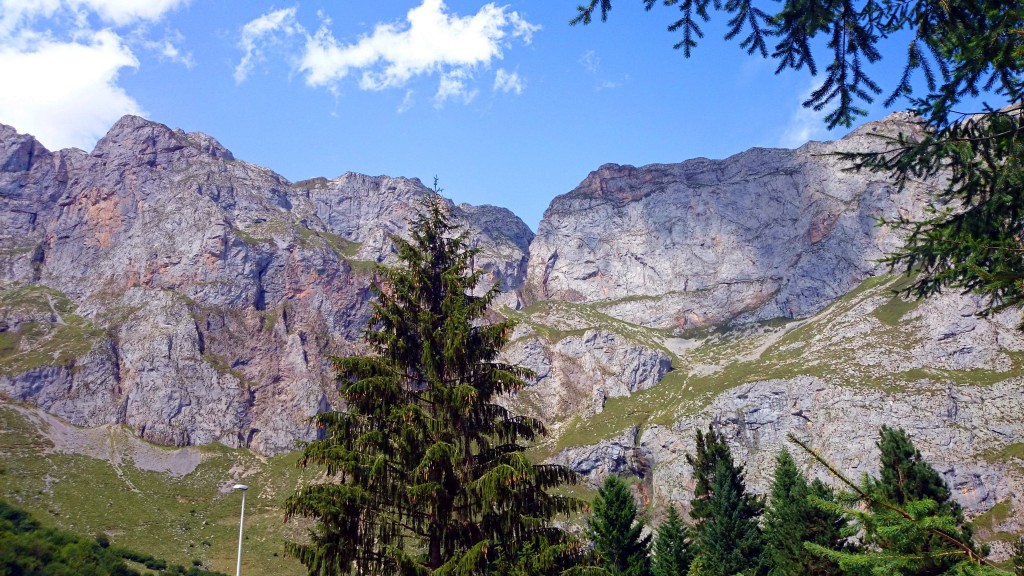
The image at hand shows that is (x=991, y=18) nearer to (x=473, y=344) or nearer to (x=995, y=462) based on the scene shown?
(x=473, y=344)

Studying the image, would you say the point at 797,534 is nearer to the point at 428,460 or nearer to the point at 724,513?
the point at 724,513

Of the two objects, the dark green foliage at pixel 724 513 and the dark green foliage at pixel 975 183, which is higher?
the dark green foliage at pixel 975 183

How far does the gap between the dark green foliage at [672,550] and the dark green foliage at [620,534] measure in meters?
1.04

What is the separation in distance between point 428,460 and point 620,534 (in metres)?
31.4

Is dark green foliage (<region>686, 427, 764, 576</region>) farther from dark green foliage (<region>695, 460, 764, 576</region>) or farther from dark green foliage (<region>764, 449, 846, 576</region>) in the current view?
dark green foliage (<region>764, 449, 846, 576</region>)

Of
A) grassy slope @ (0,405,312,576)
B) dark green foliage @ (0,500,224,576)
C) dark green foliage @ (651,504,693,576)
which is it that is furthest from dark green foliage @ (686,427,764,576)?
grassy slope @ (0,405,312,576)

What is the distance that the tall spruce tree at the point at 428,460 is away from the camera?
512 inches

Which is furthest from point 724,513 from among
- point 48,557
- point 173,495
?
point 173,495

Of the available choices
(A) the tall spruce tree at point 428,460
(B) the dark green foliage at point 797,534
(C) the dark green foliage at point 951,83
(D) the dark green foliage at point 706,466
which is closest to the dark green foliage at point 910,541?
(C) the dark green foliage at point 951,83

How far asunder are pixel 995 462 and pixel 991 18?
19405 cm

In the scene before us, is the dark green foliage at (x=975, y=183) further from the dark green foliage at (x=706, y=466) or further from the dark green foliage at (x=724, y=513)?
the dark green foliage at (x=706, y=466)

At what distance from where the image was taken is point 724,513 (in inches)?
1734

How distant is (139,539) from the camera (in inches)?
5591

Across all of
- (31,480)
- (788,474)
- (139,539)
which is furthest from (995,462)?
(31,480)
